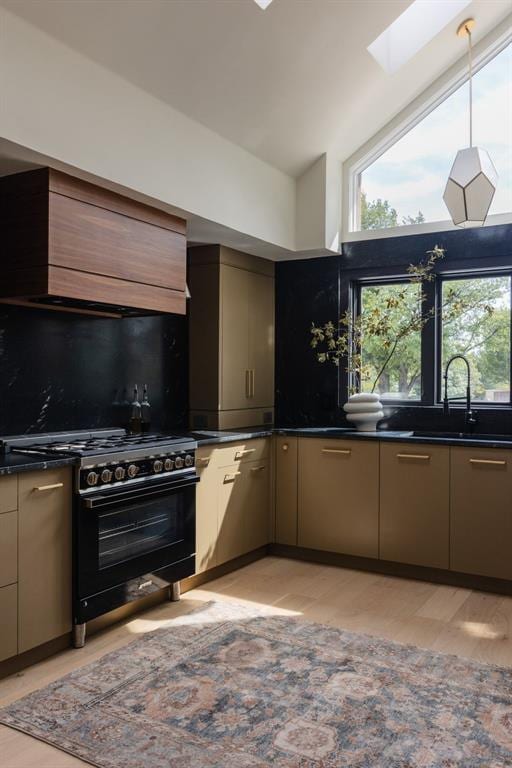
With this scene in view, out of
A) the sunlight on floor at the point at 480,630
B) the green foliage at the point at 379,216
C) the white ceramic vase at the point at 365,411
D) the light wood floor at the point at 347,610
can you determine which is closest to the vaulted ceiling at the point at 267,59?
the green foliage at the point at 379,216

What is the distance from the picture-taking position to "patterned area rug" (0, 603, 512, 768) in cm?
221

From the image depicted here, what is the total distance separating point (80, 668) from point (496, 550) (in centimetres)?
238

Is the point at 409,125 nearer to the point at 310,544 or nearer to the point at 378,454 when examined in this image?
the point at 378,454

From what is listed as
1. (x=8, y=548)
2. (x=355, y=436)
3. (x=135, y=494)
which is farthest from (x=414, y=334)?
(x=8, y=548)

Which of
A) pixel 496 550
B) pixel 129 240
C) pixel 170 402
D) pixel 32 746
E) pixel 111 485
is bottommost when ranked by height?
pixel 32 746

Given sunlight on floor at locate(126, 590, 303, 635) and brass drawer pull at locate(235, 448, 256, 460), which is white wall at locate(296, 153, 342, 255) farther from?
sunlight on floor at locate(126, 590, 303, 635)

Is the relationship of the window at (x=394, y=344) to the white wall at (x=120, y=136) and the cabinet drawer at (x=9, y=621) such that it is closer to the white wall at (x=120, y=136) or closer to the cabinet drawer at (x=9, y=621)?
the white wall at (x=120, y=136)

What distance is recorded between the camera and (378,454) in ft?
14.0

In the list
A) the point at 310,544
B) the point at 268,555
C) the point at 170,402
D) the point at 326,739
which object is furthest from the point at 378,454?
the point at 326,739

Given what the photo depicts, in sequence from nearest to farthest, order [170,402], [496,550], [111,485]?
[111,485] < [496,550] < [170,402]

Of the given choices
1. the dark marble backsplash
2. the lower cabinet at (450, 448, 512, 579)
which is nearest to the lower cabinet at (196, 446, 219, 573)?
the dark marble backsplash

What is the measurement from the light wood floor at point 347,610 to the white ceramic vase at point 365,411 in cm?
99

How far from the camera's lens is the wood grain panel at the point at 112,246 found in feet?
10.1

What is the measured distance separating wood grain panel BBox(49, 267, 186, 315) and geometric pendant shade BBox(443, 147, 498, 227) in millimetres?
1608
